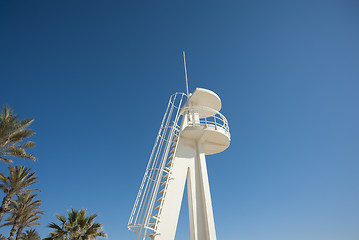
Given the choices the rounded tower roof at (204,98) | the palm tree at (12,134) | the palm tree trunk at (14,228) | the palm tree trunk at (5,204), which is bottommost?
the palm tree trunk at (14,228)

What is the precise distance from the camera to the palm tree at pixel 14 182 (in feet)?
55.8

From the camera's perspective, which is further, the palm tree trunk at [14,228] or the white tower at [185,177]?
the palm tree trunk at [14,228]

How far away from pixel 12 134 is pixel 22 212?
1142 centimetres

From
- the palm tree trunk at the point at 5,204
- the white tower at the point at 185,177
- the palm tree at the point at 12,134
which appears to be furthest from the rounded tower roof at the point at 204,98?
the palm tree trunk at the point at 5,204

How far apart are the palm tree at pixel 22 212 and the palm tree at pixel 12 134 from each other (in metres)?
9.48

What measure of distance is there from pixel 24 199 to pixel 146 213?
1780 cm

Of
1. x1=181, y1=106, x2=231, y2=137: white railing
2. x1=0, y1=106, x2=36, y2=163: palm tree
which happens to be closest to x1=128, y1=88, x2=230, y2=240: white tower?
x1=181, y1=106, x2=231, y2=137: white railing

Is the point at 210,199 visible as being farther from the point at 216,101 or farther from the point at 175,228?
the point at 216,101

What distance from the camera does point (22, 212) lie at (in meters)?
20.4

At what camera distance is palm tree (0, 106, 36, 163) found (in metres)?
13.1

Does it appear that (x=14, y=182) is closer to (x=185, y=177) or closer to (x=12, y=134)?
(x=12, y=134)

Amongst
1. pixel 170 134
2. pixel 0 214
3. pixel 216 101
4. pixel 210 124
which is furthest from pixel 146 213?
pixel 0 214

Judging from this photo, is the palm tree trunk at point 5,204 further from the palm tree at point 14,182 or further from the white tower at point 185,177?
the white tower at point 185,177

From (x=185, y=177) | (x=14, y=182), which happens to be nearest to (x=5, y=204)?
(x=14, y=182)
